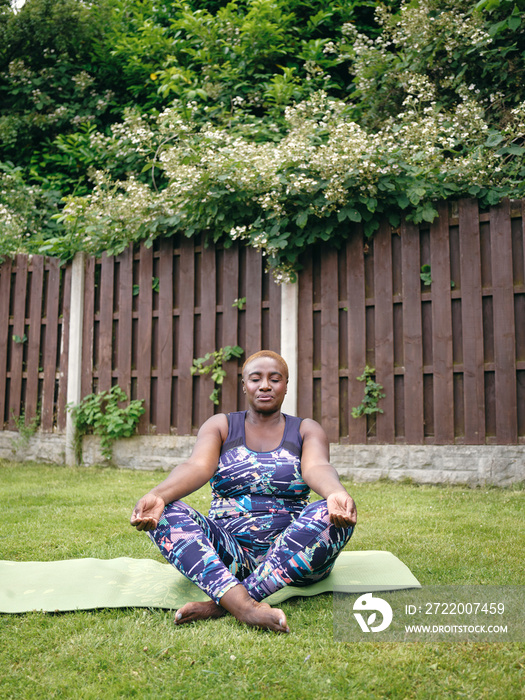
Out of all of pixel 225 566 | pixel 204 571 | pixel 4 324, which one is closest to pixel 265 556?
pixel 225 566

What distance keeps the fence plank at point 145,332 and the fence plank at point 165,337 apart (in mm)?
134

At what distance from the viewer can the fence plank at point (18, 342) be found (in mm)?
7594

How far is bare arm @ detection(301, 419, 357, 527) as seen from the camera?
2377 mm

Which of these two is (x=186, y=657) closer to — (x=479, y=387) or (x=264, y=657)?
(x=264, y=657)

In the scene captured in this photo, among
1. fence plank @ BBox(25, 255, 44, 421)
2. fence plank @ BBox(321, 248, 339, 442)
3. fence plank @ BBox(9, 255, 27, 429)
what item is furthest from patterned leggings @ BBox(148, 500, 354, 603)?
fence plank @ BBox(9, 255, 27, 429)

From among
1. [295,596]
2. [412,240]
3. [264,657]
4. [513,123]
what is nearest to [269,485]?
[295,596]

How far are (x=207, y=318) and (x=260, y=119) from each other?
9.33 feet

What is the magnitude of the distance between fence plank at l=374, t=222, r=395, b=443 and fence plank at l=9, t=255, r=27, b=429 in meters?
4.32

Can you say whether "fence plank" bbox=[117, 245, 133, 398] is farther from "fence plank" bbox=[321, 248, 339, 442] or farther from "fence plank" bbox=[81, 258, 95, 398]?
"fence plank" bbox=[321, 248, 339, 442]

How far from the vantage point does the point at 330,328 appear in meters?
5.83

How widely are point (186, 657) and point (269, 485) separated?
0.94 meters

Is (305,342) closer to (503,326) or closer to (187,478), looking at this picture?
(503,326)

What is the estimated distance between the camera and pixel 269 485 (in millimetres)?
2852

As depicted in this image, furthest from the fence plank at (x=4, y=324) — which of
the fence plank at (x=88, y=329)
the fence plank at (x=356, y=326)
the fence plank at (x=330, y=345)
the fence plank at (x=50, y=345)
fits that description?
the fence plank at (x=356, y=326)
